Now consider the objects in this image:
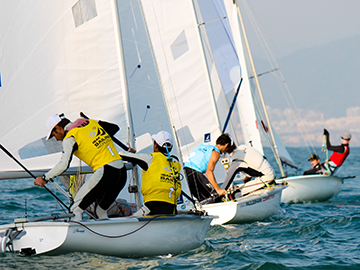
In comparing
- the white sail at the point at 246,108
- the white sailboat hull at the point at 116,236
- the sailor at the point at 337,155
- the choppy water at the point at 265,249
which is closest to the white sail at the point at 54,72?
the white sailboat hull at the point at 116,236

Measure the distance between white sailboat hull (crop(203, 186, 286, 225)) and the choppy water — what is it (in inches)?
4.2

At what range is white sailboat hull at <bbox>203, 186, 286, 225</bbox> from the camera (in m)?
6.34

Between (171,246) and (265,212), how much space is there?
2.86m

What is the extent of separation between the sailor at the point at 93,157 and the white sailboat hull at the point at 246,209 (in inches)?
81.5

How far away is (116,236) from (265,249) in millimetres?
1773

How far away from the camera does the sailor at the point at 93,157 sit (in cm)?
423

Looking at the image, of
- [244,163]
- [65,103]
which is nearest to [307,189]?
[244,163]

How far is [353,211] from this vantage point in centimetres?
807

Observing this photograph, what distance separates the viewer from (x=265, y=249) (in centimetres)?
511

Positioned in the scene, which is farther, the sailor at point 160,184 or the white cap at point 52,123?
the sailor at point 160,184

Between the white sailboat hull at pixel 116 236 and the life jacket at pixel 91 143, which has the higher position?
the life jacket at pixel 91 143

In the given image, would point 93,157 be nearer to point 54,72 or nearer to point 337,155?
point 54,72

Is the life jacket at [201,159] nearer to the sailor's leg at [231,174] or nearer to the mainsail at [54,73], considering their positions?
the sailor's leg at [231,174]

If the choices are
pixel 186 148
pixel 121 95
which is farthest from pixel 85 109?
pixel 186 148
